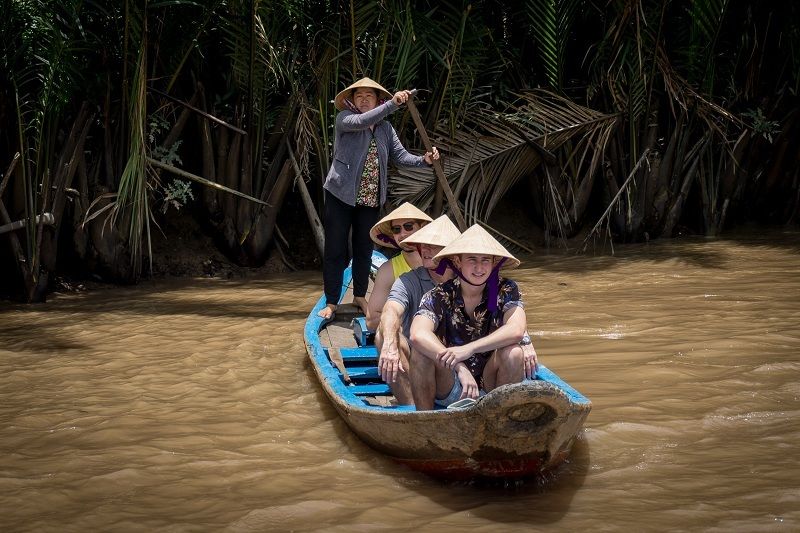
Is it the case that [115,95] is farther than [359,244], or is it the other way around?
[115,95]

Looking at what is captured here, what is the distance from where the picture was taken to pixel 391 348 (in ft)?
12.6

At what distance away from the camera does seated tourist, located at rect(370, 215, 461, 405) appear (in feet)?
Answer: 12.6

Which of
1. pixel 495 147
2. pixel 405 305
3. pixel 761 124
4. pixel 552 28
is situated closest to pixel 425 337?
pixel 405 305

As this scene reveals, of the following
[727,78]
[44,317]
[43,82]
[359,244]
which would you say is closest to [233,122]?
[43,82]

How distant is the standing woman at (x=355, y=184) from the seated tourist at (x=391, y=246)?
79 cm

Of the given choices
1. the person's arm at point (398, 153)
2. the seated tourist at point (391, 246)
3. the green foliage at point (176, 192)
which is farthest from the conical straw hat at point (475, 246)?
the green foliage at point (176, 192)

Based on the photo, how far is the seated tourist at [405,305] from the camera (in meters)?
3.83

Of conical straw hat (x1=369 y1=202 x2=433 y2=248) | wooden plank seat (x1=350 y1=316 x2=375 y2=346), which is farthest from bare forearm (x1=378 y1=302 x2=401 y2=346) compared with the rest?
wooden plank seat (x1=350 y1=316 x2=375 y2=346)

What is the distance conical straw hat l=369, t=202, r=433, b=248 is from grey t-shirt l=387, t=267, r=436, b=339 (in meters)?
0.41

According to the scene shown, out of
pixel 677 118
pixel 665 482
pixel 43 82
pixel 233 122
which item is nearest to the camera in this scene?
pixel 665 482

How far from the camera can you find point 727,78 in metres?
9.81

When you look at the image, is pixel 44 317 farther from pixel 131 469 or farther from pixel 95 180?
pixel 131 469

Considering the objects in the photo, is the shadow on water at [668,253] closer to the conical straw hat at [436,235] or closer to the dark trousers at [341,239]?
the dark trousers at [341,239]

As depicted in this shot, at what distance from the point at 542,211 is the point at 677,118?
1.75 metres
